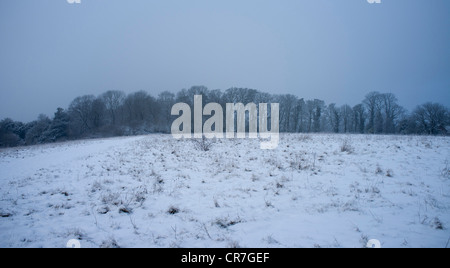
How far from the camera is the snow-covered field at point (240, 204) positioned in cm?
380

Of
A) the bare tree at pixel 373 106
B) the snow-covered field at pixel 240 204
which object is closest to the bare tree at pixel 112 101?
the snow-covered field at pixel 240 204

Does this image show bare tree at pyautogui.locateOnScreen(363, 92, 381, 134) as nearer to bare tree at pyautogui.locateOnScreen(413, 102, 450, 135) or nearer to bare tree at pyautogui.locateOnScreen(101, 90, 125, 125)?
bare tree at pyautogui.locateOnScreen(413, 102, 450, 135)

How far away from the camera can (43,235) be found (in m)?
4.04

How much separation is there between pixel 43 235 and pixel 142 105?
64.6m

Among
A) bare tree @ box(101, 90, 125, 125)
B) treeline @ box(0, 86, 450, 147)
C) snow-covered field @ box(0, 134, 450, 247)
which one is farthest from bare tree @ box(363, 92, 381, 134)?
bare tree @ box(101, 90, 125, 125)

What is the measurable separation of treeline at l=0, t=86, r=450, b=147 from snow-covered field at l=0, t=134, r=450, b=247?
159ft

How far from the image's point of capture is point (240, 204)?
17.1ft

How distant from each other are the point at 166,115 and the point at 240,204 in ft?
200

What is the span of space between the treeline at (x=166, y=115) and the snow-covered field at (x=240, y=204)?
48.5 m

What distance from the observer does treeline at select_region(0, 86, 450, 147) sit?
49.0 m
